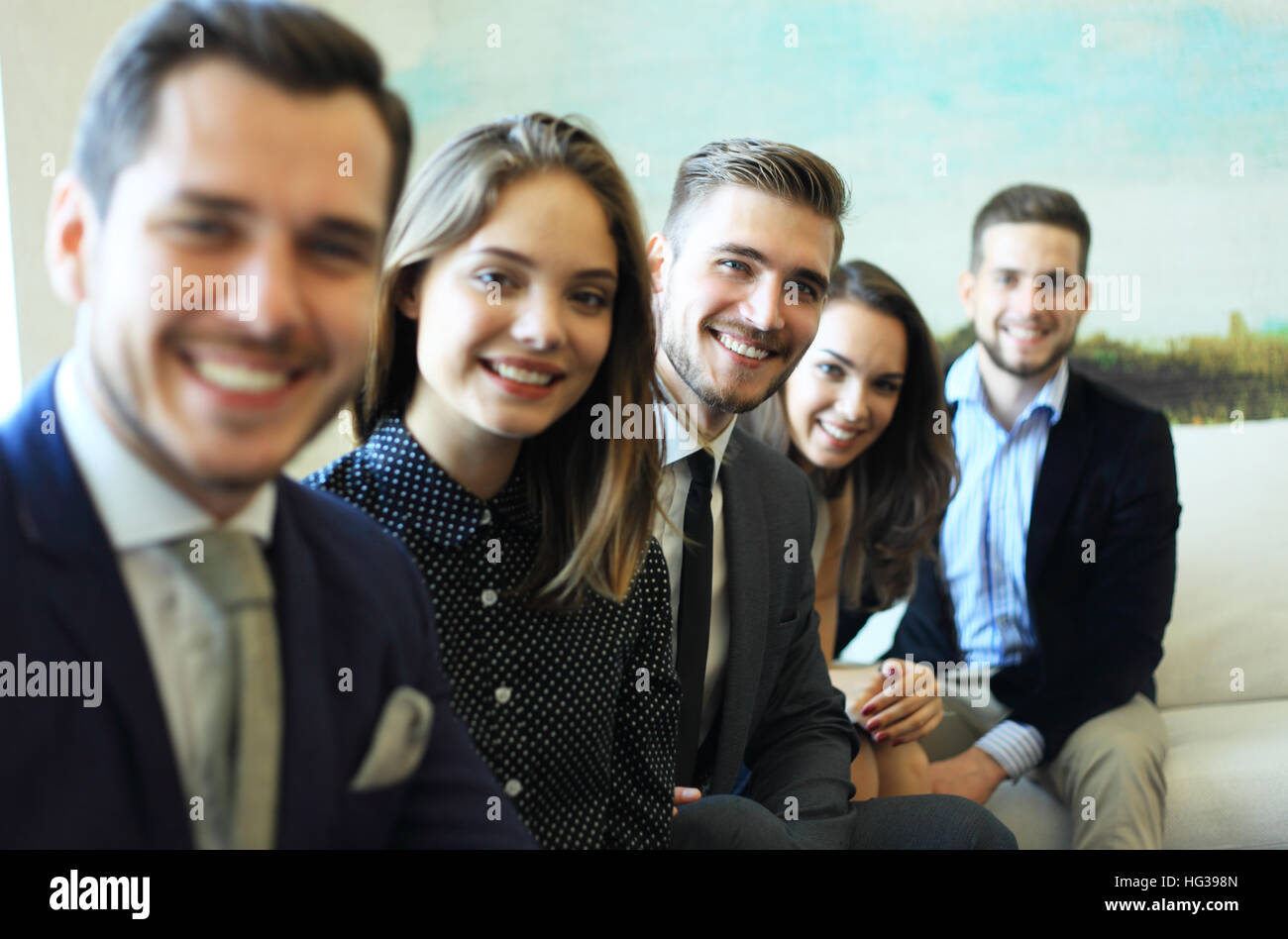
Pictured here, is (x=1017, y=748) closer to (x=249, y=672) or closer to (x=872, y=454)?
(x=872, y=454)

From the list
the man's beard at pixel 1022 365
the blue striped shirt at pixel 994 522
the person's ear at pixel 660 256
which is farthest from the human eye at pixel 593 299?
the man's beard at pixel 1022 365

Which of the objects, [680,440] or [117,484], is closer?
[117,484]

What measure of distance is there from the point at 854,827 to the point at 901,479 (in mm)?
764

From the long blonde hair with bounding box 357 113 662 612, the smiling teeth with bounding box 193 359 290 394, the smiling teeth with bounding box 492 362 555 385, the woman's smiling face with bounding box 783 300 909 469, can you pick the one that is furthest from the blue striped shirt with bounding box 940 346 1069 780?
the smiling teeth with bounding box 193 359 290 394

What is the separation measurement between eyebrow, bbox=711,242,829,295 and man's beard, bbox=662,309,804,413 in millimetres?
102

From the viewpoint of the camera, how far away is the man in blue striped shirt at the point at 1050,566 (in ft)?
6.23

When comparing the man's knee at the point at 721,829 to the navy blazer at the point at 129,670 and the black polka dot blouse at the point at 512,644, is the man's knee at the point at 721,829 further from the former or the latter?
the navy blazer at the point at 129,670

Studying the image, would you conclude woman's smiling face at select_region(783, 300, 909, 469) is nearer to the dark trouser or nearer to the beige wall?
the dark trouser

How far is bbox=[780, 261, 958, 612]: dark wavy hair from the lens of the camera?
1.92 meters

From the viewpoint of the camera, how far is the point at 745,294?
58.5 inches

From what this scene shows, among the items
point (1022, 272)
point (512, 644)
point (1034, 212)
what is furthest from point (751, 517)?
point (1034, 212)

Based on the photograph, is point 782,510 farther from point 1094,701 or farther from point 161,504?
point 161,504

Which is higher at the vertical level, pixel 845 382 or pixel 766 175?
pixel 766 175
